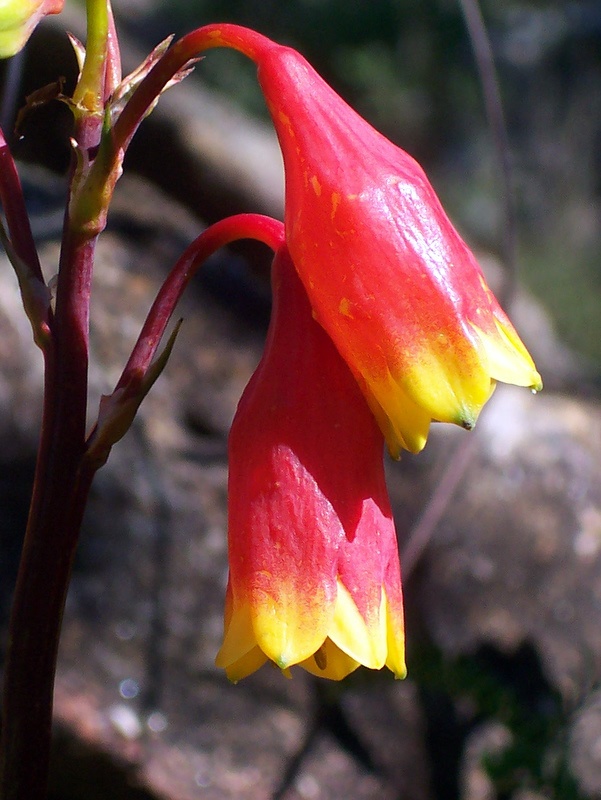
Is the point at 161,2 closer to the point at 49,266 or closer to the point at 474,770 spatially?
the point at 49,266

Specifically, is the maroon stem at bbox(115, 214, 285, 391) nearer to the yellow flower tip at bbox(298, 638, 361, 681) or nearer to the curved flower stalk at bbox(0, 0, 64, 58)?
the curved flower stalk at bbox(0, 0, 64, 58)

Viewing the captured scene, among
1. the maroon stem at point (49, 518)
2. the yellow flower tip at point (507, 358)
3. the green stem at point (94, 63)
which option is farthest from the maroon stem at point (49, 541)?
the yellow flower tip at point (507, 358)

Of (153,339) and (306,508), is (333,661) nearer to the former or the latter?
(306,508)

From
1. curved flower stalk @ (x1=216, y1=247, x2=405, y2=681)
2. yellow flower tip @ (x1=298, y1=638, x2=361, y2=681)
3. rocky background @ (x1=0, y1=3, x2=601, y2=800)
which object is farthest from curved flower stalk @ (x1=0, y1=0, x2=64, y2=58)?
rocky background @ (x1=0, y1=3, x2=601, y2=800)

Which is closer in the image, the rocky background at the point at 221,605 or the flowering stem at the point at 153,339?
the flowering stem at the point at 153,339

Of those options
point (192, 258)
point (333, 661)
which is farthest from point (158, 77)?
point (333, 661)

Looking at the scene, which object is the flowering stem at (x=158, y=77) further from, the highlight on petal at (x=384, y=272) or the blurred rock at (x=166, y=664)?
the blurred rock at (x=166, y=664)
